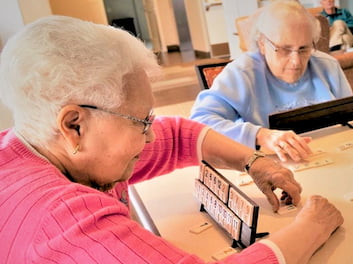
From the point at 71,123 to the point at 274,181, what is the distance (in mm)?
521

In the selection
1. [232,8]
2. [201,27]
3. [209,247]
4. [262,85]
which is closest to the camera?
[209,247]

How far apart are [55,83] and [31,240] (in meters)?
0.24

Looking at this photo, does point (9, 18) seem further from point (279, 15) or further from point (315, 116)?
point (315, 116)

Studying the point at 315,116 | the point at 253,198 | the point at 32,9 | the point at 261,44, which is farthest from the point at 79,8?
the point at 253,198

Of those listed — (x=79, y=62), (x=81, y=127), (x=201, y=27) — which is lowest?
(x=201, y=27)

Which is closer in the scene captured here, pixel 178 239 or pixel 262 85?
pixel 178 239

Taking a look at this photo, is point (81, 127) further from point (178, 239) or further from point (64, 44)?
point (178, 239)

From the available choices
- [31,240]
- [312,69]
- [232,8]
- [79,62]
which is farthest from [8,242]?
[232,8]

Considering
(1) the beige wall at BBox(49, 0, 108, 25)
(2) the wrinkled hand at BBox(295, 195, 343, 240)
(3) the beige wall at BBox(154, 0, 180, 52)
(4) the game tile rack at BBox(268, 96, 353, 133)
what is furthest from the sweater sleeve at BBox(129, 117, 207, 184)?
(3) the beige wall at BBox(154, 0, 180, 52)

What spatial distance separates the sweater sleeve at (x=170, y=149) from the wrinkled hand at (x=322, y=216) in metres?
0.43

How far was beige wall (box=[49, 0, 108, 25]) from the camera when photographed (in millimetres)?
5735

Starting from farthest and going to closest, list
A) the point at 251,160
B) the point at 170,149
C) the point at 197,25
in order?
the point at 197,25 < the point at 170,149 < the point at 251,160

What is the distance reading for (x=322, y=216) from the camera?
719 millimetres

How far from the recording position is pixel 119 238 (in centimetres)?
53
